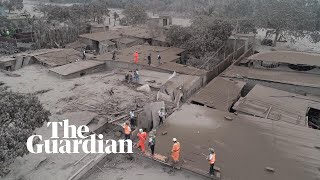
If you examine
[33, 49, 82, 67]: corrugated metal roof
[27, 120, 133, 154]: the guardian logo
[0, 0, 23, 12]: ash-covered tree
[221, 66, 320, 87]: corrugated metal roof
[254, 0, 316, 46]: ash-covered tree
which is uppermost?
[0, 0, 23, 12]: ash-covered tree

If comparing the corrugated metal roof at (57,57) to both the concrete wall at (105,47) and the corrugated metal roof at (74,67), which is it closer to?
the corrugated metal roof at (74,67)

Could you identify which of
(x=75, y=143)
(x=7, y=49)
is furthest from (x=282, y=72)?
(x=7, y=49)

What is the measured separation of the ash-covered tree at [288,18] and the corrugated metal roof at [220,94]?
16.6 meters

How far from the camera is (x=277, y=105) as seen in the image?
17344 mm

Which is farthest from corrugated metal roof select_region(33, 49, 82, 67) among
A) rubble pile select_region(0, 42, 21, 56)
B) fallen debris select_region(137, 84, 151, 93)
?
fallen debris select_region(137, 84, 151, 93)

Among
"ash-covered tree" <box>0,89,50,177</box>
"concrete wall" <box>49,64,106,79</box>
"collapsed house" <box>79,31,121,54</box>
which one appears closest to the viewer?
"ash-covered tree" <box>0,89,50,177</box>

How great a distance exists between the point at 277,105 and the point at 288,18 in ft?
67.2

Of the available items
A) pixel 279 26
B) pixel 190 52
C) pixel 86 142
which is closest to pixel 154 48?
pixel 190 52

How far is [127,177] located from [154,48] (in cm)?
2092

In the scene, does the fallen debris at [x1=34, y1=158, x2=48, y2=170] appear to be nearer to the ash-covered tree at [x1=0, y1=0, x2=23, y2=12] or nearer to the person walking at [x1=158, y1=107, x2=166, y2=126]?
the person walking at [x1=158, y1=107, x2=166, y2=126]

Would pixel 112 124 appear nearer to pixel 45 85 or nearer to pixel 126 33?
pixel 45 85

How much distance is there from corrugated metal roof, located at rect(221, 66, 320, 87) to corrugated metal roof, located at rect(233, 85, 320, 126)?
1.76m

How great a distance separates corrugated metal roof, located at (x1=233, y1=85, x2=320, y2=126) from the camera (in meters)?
16.0

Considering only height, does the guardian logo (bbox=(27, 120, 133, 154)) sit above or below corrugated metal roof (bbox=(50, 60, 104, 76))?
below
